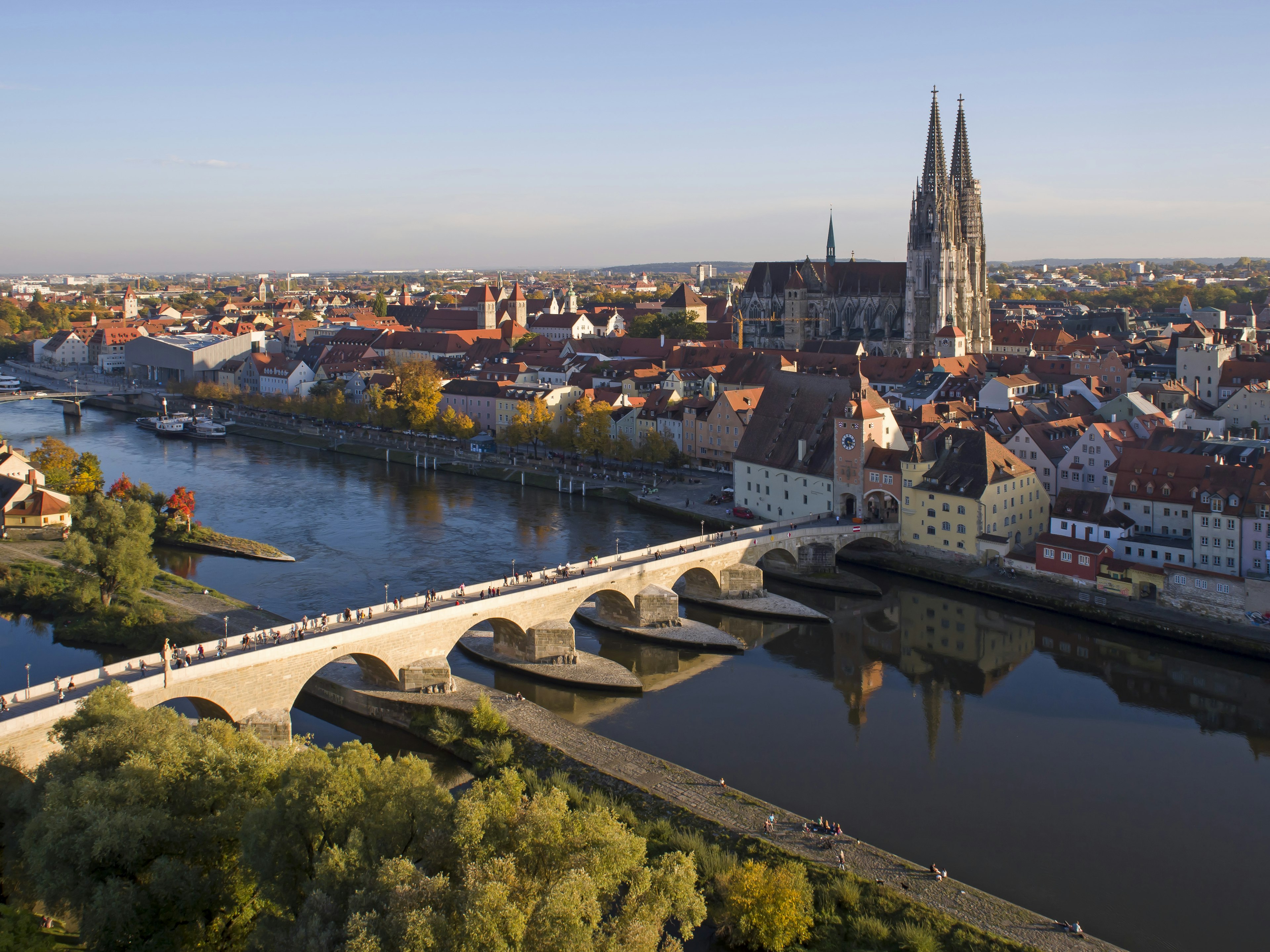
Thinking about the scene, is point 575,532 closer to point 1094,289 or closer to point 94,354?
point 94,354

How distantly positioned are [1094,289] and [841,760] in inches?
5646

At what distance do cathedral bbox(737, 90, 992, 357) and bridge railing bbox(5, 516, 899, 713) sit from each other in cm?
3435

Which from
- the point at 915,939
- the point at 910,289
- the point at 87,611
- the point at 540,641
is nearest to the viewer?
the point at 915,939

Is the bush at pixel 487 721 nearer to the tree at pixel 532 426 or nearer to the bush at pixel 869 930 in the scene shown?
the bush at pixel 869 930

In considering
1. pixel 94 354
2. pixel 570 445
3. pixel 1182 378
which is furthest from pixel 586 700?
pixel 94 354

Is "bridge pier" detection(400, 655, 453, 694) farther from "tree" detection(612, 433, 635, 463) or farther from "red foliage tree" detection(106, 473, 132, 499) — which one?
"tree" detection(612, 433, 635, 463)

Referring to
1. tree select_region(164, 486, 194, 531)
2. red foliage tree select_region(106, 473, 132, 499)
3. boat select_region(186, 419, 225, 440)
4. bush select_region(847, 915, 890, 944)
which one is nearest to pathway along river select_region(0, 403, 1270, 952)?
tree select_region(164, 486, 194, 531)

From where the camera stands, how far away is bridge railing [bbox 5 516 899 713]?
63.7 feet

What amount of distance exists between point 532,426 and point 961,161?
116 ft

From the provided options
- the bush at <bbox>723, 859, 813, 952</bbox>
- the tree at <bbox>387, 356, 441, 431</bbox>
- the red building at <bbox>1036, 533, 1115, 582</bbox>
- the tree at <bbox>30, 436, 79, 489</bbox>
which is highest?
the tree at <bbox>387, 356, 441, 431</bbox>

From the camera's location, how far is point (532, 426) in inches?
2057

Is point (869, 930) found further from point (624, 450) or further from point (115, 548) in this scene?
point (624, 450)

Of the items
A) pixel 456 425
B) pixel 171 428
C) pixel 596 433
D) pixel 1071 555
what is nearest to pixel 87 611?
pixel 1071 555

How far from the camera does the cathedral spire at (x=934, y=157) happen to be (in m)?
66.4
